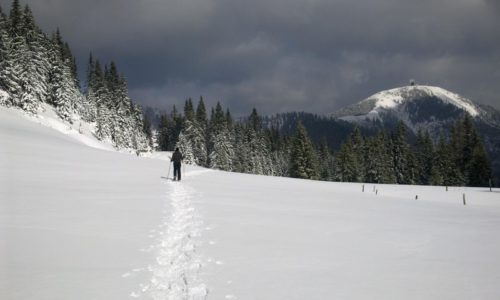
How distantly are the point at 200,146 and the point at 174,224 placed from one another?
247 ft

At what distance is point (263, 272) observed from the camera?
716 centimetres

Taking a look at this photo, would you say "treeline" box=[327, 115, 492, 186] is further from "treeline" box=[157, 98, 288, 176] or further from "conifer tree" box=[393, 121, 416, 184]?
"treeline" box=[157, 98, 288, 176]

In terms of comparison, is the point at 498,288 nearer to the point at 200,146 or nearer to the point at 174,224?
the point at 174,224

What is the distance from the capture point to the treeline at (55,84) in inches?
2057

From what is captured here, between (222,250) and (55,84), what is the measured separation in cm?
7035

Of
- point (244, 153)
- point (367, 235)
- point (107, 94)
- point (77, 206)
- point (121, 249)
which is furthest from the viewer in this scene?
point (244, 153)

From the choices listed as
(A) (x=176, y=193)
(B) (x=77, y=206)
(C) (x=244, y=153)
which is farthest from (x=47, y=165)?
(C) (x=244, y=153)

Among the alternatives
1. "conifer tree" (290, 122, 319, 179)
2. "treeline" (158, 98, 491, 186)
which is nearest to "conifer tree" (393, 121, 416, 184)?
"treeline" (158, 98, 491, 186)

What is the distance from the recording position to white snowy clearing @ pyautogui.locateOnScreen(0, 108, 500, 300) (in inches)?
245

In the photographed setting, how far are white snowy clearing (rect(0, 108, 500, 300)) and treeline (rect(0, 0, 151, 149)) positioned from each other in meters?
45.2

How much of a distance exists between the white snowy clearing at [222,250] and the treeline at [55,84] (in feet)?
148

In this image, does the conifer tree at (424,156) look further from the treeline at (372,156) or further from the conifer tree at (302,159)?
the conifer tree at (302,159)

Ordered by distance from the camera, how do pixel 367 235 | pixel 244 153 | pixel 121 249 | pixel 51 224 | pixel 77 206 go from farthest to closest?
pixel 244 153 → pixel 77 206 → pixel 367 235 → pixel 51 224 → pixel 121 249

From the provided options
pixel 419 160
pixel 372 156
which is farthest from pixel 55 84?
pixel 419 160
